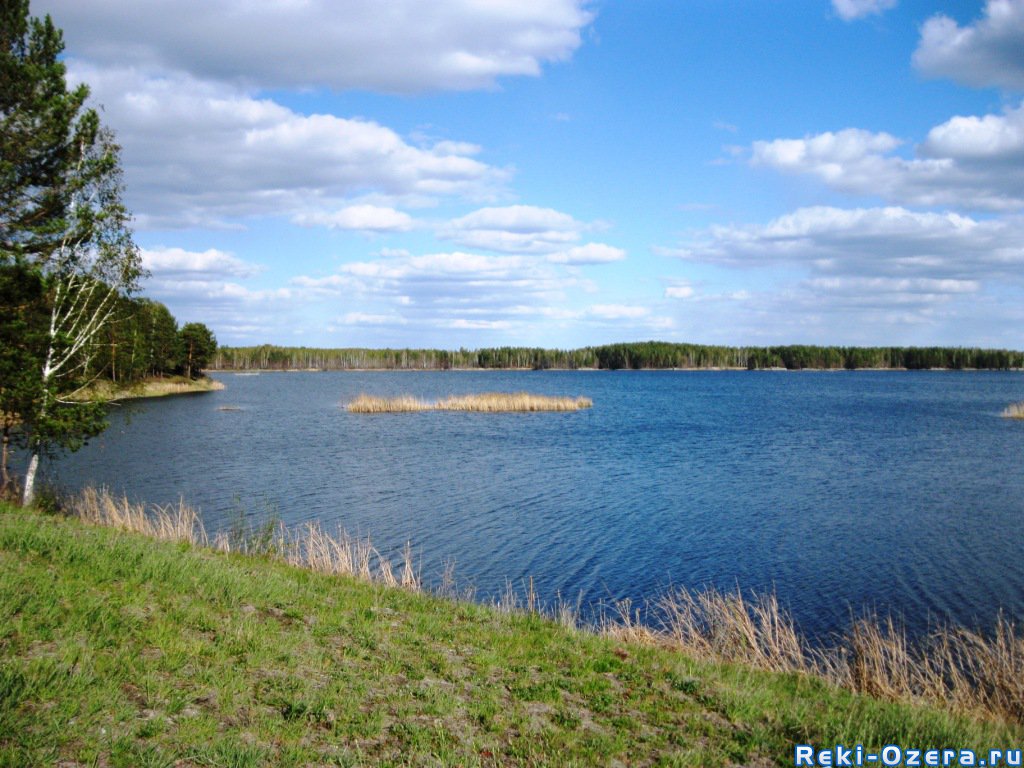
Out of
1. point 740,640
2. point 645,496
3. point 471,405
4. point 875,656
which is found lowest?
point 645,496

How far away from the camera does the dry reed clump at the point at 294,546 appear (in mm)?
15234

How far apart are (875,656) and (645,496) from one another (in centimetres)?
1775

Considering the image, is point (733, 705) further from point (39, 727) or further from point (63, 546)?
point (63, 546)

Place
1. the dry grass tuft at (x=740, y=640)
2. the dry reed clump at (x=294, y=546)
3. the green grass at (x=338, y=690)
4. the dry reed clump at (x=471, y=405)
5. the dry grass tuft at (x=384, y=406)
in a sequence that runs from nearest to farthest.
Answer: the green grass at (x=338, y=690) → the dry grass tuft at (x=740, y=640) → the dry reed clump at (x=294, y=546) → the dry grass tuft at (x=384, y=406) → the dry reed clump at (x=471, y=405)

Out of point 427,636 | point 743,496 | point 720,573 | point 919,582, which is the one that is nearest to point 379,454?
point 743,496

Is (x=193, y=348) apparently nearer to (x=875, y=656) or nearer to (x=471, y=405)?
(x=471, y=405)

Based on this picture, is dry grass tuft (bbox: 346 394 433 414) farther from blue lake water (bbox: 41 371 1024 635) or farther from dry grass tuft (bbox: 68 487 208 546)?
dry grass tuft (bbox: 68 487 208 546)

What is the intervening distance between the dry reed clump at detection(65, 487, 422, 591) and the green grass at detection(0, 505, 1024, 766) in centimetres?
405

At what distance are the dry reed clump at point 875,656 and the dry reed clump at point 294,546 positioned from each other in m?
5.22

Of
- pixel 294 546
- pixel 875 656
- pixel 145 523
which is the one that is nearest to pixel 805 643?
pixel 875 656

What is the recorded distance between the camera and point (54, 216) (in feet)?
64.8

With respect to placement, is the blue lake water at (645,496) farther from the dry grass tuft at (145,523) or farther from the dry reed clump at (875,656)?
the dry grass tuft at (145,523)

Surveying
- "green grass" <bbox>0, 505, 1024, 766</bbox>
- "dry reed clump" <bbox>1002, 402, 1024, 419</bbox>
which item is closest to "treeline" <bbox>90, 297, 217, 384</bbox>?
"green grass" <bbox>0, 505, 1024, 766</bbox>

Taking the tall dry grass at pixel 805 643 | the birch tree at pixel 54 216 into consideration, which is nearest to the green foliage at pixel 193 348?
the birch tree at pixel 54 216
